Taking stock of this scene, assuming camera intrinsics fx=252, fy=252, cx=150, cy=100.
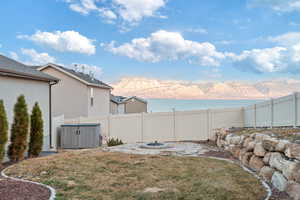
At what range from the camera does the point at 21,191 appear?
158 inches

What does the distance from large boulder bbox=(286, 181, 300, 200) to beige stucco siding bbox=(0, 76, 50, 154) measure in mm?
7838

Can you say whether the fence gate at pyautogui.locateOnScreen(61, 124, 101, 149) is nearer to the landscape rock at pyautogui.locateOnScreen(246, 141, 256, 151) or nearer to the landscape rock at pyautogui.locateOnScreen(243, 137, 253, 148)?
the landscape rock at pyautogui.locateOnScreen(243, 137, 253, 148)

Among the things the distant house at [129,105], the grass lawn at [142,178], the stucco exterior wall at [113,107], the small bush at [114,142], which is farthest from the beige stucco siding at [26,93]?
the distant house at [129,105]

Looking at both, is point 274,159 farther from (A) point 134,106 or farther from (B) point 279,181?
(A) point 134,106

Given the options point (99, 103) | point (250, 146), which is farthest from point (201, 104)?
point (250, 146)

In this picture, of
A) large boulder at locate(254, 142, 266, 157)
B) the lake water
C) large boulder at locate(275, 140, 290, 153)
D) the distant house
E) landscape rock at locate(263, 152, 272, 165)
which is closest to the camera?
large boulder at locate(275, 140, 290, 153)

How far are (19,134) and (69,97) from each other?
1072 centimetres

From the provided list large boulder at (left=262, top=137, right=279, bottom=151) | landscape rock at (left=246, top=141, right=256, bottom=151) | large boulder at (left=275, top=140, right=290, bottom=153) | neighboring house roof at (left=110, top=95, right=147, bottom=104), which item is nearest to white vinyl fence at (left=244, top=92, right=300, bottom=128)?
landscape rock at (left=246, top=141, right=256, bottom=151)

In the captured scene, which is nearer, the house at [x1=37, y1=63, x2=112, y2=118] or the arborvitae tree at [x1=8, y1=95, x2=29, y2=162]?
the arborvitae tree at [x1=8, y1=95, x2=29, y2=162]

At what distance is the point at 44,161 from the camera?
21.5 feet

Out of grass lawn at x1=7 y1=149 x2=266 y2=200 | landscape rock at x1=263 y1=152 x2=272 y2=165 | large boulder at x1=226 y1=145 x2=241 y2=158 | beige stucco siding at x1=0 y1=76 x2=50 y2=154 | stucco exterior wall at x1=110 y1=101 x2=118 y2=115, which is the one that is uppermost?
beige stucco siding at x1=0 y1=76 x2=50 y2=154

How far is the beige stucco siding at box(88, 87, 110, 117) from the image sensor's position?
17.9 m

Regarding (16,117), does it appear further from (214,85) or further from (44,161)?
(214,85)

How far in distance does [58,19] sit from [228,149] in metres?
12.1
